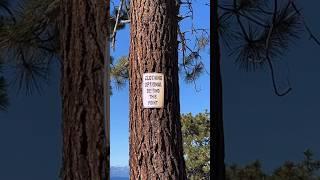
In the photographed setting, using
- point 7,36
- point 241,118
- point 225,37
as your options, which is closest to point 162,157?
point 241,118

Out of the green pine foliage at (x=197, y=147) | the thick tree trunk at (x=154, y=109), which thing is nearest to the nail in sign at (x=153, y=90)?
the thick tree trunk at (x=154, y=109)

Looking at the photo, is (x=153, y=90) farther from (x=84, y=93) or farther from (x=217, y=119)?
(x=84, y=93)

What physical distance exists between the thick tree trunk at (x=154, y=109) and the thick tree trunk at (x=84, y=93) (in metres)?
0.82

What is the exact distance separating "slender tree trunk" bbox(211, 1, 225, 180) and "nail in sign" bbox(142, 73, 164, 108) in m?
0.48

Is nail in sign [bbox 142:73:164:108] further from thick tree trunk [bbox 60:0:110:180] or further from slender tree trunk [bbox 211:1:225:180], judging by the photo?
thick tree trunk [bbox 60:0:110:180]

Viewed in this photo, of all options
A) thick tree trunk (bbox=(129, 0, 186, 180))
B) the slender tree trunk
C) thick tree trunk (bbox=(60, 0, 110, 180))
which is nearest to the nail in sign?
thick tree trunk (bbox=(129, 0, 186, 180))

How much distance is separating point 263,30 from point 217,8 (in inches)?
9.0

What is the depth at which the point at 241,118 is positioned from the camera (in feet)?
8.54

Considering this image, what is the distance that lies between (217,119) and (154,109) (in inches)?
20.0

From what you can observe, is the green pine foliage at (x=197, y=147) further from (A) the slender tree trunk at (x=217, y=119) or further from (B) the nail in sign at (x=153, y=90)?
(B) the nail in sign at (x=153, y=90)

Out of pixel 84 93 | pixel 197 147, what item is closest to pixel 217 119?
pixel 197 147

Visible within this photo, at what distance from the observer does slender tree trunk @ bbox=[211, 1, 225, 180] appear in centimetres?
262

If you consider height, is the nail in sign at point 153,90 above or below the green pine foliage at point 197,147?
above

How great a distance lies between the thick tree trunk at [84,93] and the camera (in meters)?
1.37
